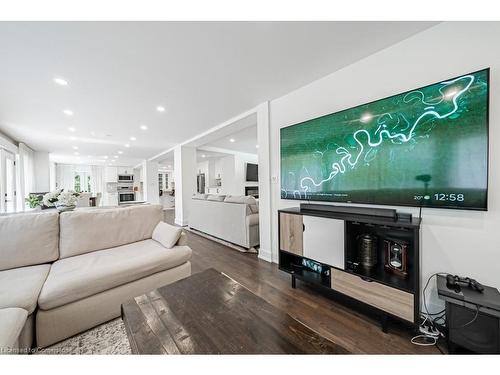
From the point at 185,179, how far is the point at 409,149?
16.8ft

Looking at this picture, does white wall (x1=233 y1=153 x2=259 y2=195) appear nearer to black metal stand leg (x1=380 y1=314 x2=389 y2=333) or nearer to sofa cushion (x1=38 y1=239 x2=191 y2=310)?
sofa cushion (x1=38 y1=239 x2=191 y2=310)

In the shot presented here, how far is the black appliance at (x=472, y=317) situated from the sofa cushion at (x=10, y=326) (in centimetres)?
244

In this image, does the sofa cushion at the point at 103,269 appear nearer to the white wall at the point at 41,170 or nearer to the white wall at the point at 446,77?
the white wall at the point at 446,77

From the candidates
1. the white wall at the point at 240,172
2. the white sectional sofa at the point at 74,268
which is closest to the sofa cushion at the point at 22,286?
the white sectional sofa at the point at 74,268

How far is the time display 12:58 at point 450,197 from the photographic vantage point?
1.35 metres

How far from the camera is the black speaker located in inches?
43.4

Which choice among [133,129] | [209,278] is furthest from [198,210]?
[209,278]

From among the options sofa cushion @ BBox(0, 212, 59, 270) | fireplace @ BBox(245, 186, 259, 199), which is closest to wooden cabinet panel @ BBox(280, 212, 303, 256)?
sofa cushion @ BBox(0, 212, 59, 270)

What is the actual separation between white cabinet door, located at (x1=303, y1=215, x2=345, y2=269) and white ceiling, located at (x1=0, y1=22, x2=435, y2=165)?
162 centimetres

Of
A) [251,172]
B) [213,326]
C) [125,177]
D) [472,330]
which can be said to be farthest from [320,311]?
[125,177]

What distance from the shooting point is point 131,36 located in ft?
5.07

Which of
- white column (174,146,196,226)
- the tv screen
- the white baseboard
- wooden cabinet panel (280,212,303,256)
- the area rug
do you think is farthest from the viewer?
the tv screen

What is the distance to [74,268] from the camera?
1.64 meters
